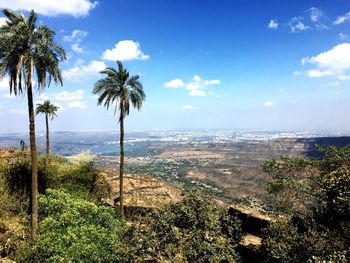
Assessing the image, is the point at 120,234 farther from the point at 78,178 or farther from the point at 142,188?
Answer: the point at 142,188

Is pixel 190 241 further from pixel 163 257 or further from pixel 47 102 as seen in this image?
pixel 47 102

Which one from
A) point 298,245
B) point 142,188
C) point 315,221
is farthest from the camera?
point 142,188

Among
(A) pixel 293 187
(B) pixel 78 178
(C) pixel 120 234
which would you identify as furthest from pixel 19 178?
(A) pixel 293 187

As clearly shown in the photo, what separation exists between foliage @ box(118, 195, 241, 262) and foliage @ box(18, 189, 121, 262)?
141cm

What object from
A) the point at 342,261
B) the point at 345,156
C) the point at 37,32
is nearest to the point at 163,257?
the point at 342,261

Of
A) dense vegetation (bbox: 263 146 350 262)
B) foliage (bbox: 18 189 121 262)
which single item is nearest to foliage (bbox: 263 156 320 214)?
dense vegetation (bbox: 263 146 350 262)

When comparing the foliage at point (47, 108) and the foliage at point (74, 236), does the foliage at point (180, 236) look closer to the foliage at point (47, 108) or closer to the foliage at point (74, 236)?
the foliage at point (74, 236)

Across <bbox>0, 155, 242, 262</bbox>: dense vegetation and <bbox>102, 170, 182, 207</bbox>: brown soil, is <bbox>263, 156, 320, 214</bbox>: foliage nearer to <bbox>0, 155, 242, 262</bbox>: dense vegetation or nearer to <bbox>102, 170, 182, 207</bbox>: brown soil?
<bbox>0, 155, 242, 262</bbox>: dense vegetation

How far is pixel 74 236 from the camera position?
19797 mm

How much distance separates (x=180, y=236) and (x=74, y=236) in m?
6.86

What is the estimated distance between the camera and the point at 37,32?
83.8ft

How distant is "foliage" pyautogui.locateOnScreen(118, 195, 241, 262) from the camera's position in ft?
70.6

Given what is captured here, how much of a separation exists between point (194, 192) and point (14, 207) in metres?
17.6

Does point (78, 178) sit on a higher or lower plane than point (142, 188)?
higher
